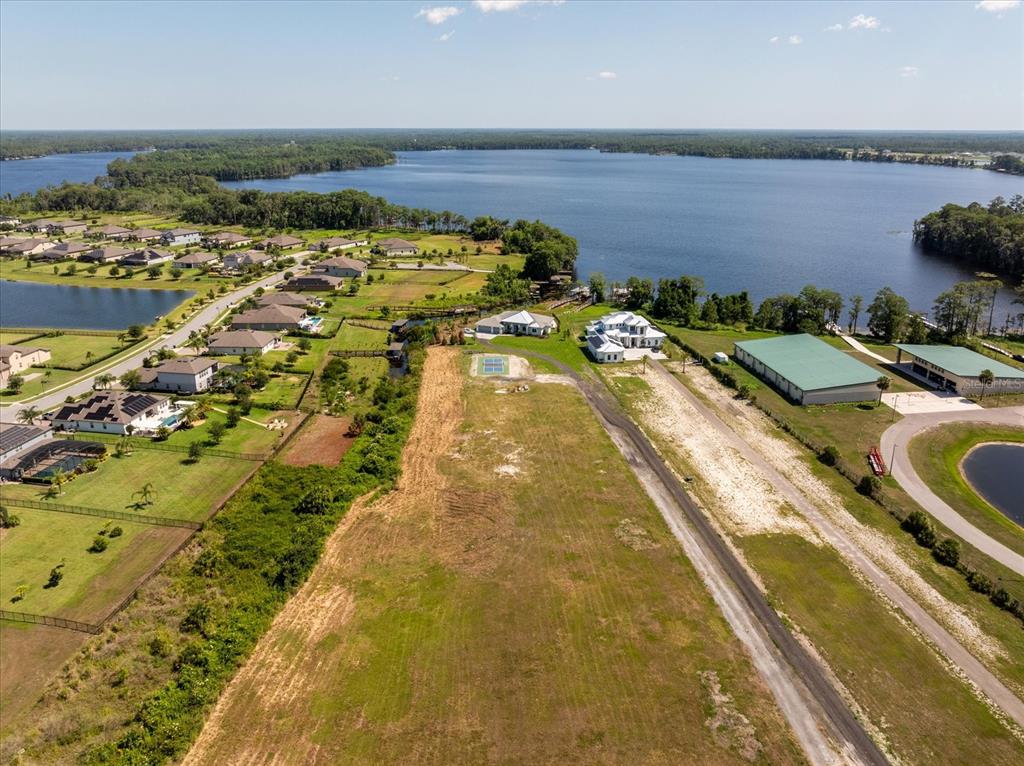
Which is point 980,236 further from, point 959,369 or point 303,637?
point 303,637

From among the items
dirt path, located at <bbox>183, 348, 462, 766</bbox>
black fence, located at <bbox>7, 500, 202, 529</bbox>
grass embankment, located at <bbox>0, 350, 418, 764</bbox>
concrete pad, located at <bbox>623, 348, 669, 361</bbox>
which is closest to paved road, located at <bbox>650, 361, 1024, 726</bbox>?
concrete pad, located at <bbox>623, 348, 669, 361</bbox>

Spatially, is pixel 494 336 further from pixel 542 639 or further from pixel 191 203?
pixel 191 203

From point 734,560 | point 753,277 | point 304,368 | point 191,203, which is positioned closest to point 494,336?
point 304,368

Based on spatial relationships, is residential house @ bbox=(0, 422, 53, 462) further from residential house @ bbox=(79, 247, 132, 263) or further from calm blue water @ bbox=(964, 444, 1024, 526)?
residential house @ bbox=(79, 247, 132, 263)

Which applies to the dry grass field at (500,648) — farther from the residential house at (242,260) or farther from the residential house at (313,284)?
the residential house at (242,260)

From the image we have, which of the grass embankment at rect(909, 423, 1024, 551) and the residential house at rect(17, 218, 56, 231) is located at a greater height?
the residential house at rect(17, 218, 56, 231)

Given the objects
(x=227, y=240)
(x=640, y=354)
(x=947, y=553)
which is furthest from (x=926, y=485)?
(x=227, y=240)
